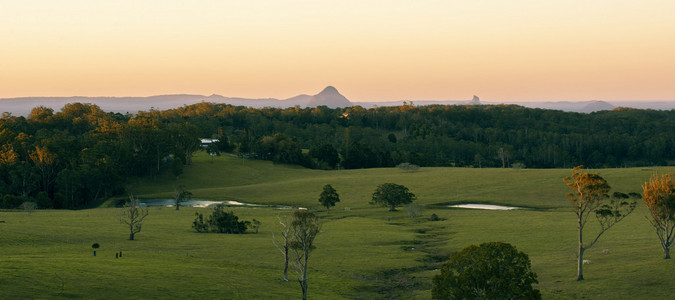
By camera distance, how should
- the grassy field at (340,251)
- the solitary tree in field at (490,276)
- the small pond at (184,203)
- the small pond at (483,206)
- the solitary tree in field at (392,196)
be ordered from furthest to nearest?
the small pond at (184,203), the small pond at (483,206), the solitary tree in field at (392,196), the grassy field at (340,251), the solitary tree in field at (490,276)

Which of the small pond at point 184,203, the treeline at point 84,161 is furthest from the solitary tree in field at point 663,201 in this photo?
the treeline at point 84,161

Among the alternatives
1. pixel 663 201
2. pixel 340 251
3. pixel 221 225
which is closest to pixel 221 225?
pixel 221 225

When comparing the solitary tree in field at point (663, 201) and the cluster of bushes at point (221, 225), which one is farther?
the cluster of bushes at point (221, 225)

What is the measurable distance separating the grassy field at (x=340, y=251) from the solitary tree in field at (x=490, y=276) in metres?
11.7

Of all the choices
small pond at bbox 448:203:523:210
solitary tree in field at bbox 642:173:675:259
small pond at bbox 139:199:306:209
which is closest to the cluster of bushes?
small pond at bbox 139:199:306:209

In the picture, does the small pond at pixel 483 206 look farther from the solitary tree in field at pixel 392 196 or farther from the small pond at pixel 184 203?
the small pond at pixel 184 203

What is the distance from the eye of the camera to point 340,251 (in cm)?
6631

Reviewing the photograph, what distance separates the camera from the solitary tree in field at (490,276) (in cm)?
3447

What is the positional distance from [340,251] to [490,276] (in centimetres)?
3315

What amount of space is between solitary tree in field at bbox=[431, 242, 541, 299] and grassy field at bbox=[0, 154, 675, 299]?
1171 cm

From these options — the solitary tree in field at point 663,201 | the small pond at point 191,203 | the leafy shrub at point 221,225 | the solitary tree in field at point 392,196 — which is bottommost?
the small pond at point 191,203

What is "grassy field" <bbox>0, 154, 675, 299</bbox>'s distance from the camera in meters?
44.5

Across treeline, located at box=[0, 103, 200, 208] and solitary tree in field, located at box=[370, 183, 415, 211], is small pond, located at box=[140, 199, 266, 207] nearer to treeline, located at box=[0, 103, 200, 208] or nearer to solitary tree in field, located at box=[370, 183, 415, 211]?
treeline, located at box=[0, 103, 200, 208]

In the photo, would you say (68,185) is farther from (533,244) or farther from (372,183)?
(533,244)
